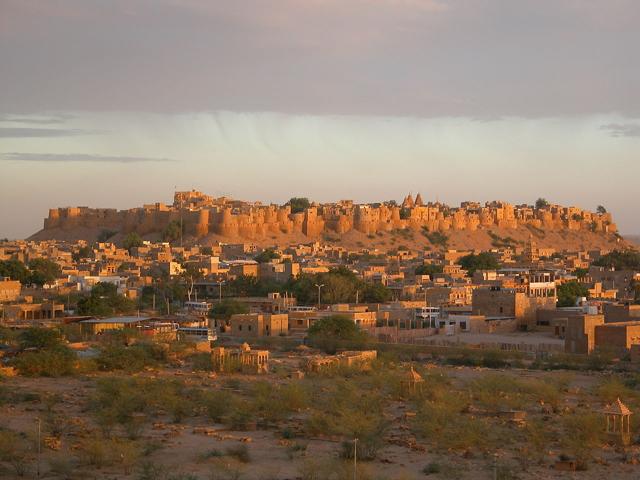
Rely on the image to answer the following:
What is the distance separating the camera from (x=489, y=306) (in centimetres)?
3803

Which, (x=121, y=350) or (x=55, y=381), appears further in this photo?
(x=121, y=350)

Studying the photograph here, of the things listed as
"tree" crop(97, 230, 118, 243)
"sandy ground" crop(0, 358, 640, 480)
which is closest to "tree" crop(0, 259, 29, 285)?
"sandy ground" crop(0, 358, 640, 480)

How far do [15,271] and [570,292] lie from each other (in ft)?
67.1

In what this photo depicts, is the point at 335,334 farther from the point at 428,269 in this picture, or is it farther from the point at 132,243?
the point at 132,243

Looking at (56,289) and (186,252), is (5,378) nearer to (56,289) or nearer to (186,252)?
(56,289)

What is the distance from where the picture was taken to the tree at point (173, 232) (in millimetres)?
83613

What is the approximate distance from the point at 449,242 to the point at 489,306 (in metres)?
51.6

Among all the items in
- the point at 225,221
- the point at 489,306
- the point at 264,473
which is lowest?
the point at 264,473

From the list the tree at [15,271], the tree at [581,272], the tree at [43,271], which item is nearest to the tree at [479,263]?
the tree at [581,272]

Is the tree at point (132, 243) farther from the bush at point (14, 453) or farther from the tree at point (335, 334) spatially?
the bush at point (14, 453)

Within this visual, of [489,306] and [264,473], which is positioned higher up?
[489,306]

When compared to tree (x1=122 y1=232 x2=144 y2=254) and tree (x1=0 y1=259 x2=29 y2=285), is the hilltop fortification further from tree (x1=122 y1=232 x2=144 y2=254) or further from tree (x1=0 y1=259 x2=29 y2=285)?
tree (x1=0 y1=259 x2=29 y2=285)

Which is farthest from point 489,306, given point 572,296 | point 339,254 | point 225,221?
point 225,221

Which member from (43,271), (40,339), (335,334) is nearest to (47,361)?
→ (40,339)
